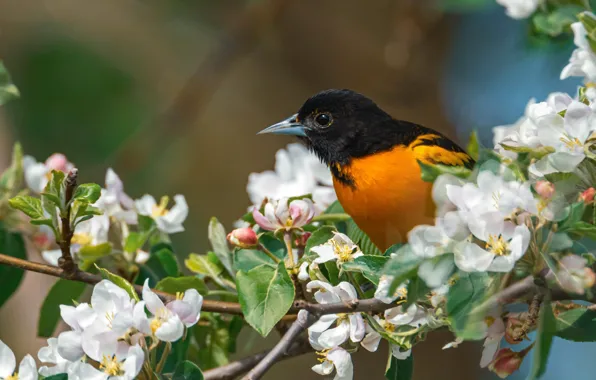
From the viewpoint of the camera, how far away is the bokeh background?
540cm

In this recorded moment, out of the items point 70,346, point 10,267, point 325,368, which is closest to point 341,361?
point 325,368

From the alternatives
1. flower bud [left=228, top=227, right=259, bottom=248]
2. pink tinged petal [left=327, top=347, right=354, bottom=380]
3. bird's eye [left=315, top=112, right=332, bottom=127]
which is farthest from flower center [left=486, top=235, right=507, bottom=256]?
bird's eye [left=315, top=112, right=332, bottom=127]

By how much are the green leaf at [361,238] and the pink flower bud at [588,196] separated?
3.01 ft

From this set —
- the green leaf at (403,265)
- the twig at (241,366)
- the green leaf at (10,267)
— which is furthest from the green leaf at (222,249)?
the green leaf at (403,265)

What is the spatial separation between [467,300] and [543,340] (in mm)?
144

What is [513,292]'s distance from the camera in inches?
60.9

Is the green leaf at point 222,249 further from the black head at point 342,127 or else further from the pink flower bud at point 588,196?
the pink flower bud at point 588,196

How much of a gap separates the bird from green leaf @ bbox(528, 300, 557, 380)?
2.92 feet

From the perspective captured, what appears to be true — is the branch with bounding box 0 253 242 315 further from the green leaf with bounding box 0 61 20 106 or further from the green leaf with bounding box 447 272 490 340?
the green leaf with bounding box 447 272 490 340

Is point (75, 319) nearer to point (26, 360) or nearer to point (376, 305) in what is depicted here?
point (26, 360)

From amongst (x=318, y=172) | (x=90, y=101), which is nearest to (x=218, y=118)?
(x=90, y=101)

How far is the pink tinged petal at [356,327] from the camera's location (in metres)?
1.85

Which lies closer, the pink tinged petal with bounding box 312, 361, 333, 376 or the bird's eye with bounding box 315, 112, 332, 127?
the pink tinged petal with bounding box 312, 361, 333, 376

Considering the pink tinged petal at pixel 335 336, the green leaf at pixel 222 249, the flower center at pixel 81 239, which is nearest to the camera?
the pink tinged petal at pixel 335 336
